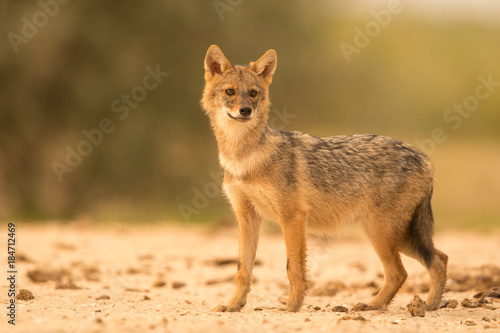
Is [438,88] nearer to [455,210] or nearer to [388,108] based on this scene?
[388,108]

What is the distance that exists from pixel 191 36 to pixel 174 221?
4.86 meters

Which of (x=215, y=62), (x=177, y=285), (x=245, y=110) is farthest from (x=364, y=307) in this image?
(x=215, y=62)

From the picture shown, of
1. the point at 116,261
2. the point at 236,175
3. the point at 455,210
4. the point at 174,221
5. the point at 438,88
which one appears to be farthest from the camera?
the point at 438,88

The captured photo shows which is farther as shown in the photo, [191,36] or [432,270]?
[191,36]

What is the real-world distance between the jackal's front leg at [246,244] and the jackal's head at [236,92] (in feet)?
3.07

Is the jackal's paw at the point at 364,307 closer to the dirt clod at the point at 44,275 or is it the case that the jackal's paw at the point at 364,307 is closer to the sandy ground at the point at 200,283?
the sandy ground at the point at 200,283

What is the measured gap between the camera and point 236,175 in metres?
6.68

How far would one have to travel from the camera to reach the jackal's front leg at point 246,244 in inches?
267

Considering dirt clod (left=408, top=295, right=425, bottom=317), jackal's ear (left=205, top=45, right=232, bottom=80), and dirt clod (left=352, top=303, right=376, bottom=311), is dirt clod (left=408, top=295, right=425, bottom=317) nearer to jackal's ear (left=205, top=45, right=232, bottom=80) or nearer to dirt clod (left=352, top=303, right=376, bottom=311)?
dirt clod (left=352, top=303, right=376, bottom=311)

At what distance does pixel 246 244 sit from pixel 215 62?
2.09 metres

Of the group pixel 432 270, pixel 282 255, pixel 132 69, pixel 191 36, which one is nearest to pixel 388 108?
pixel 191 36

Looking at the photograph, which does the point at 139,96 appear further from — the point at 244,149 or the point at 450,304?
the point at 450,304

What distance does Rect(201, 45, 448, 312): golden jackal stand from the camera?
21.7 ft

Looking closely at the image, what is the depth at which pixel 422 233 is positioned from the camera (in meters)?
6.97
